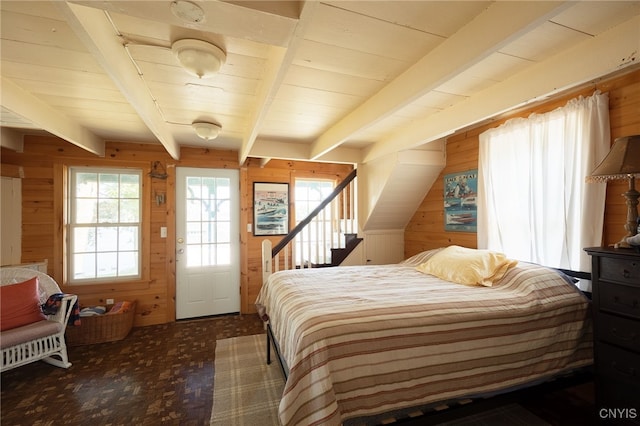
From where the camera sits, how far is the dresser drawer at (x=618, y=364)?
4.71 ft

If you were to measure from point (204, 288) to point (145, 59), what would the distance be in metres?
3.00

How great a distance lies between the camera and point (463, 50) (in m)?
1.23

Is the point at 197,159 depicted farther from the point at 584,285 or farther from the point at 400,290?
the point at 584,285

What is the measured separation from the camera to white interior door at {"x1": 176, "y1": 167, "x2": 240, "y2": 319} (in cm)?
369

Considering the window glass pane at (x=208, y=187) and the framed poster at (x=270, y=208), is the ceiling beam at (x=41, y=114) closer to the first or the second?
the window glass pane at (x=208, y=187)

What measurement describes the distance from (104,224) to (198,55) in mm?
3053

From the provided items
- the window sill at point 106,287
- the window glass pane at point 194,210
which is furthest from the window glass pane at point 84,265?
the window glass pane at point 194,210

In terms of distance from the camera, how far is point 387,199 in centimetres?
336

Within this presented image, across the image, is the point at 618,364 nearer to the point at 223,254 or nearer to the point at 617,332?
the point at 617,332

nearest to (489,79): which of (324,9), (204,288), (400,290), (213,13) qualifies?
(324,9)

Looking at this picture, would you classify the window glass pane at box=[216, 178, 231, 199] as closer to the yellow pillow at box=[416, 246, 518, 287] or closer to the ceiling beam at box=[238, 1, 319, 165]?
the ceiling beam at box=[238, 1, 319, 165]

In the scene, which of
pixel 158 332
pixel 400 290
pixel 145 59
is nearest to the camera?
pixel 145 59

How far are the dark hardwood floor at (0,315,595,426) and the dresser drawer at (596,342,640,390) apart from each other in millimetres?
352

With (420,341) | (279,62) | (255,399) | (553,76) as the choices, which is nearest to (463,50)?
(553,76)
